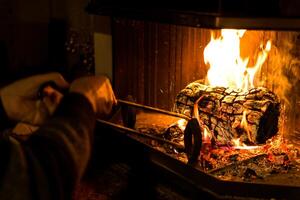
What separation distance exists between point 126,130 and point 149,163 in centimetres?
19

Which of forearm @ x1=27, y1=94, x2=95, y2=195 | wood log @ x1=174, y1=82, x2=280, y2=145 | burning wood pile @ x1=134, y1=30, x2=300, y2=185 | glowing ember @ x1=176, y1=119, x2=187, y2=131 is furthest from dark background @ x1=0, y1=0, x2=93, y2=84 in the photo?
forearm @ x1=27, y1=94, x2=95, y2=195

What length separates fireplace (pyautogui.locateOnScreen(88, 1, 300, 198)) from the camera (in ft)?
6.77

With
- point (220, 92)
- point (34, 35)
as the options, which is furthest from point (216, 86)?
point (34, 35)

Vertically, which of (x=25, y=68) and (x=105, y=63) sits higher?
(x=105, y=63)

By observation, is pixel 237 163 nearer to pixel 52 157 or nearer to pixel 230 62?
pixel 230 62

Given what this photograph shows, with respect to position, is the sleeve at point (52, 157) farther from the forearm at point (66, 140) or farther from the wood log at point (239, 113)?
the wood log at point (239, 113)

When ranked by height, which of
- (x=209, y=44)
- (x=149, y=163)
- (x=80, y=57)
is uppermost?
(x=209, y=44)

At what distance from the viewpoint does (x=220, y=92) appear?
8.29 ft

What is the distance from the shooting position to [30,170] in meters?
1.27

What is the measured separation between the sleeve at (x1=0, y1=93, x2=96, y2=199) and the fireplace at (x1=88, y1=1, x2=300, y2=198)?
83cm

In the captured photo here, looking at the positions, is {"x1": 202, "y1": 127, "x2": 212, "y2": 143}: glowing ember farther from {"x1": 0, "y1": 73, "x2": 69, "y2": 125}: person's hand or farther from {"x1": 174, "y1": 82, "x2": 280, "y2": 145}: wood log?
{"x1": 0, "y1": 73, "x2": 69, "y2": 125}: person's hand

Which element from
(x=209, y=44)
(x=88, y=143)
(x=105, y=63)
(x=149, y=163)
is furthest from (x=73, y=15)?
(x=88, y=143)

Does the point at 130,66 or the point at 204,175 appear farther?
the point at 130,66

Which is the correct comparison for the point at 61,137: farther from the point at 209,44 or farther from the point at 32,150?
the point at 209,44
